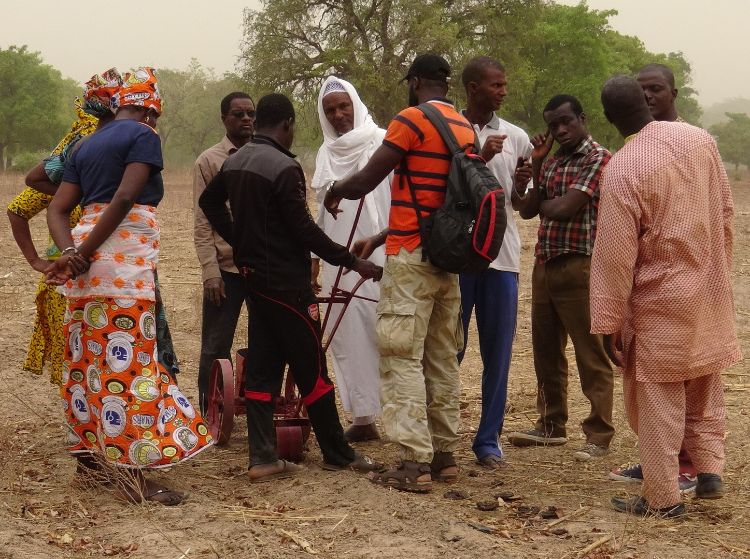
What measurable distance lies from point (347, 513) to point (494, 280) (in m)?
1.62

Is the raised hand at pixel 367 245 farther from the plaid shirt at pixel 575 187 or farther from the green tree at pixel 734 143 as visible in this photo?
the green tree at pixel 734 143

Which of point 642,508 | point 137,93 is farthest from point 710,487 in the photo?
point 137,93

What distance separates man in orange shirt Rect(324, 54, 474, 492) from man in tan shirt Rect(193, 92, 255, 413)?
125cm

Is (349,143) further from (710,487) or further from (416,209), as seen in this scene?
(710,487)

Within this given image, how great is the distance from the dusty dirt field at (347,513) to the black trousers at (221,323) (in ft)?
1.65

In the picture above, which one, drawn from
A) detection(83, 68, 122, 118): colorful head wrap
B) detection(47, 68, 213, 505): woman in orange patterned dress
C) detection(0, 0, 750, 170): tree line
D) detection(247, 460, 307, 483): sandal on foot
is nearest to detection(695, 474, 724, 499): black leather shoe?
detection(247, 460, 307, 483): sandal on foot

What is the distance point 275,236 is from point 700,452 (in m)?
2.28

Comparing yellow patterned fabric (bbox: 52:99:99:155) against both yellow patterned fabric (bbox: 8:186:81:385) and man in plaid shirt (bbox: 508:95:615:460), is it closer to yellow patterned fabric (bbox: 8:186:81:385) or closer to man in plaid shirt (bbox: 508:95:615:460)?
yellow patterned fabric (bbox: 8:186:81:385)

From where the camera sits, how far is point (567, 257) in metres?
5.58

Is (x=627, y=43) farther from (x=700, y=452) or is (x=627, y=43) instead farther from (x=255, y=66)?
(x=700, y=452)

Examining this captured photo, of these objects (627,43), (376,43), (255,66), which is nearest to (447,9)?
(376,43)

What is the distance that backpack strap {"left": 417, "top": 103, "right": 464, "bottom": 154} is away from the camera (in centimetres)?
464

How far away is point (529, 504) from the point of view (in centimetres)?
471

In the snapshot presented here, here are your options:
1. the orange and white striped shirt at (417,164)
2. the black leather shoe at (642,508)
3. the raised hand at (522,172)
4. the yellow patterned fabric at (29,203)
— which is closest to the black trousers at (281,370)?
the orange and white striped shirt at (417,164)
